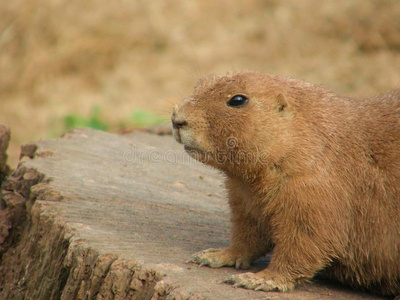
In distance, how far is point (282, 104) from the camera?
4727mm

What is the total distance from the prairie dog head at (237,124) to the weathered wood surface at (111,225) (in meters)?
0.81

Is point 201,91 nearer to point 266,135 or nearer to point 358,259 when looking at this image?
point 266,135

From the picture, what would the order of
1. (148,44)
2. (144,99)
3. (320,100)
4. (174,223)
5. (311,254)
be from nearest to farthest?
(311,254), (320,100), (174,223), (144,99), (148,44)

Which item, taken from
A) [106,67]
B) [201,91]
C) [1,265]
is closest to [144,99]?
[106,67]

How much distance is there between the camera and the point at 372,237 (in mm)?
4664

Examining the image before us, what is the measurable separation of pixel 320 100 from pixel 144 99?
9666mm

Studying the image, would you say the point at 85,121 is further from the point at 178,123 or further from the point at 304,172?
the point at 304,172

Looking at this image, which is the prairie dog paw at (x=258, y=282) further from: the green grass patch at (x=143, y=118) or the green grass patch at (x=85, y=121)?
the green grass patch at (x=85, y=121)

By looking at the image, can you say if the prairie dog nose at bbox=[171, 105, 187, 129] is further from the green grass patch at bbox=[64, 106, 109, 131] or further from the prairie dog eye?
the green grass patch at bbox=[64, 106, 109, 131]

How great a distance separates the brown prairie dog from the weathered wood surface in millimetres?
208

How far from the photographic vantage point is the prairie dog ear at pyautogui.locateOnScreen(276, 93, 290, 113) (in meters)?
4.71

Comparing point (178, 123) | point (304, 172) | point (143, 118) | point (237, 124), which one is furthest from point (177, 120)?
point (143, 118)

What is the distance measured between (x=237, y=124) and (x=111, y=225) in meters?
1.43

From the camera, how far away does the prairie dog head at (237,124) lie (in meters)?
4.62
